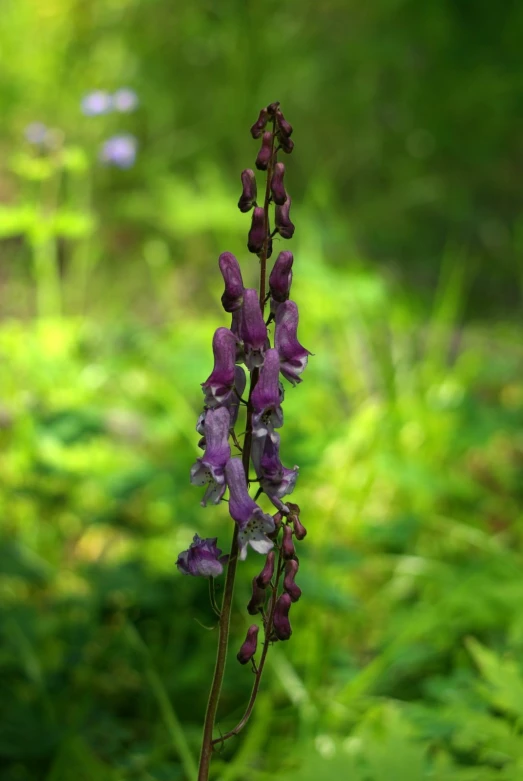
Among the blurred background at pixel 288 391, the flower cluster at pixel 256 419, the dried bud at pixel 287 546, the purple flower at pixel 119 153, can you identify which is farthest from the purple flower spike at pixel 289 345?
the purple flower at pixel 119 153

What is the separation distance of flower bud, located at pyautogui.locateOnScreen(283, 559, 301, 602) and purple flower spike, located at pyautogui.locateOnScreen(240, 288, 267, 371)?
11.3 inches

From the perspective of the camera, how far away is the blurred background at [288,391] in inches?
83.5

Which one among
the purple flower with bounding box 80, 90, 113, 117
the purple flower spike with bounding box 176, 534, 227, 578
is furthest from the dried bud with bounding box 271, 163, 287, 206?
the purple flower with bounding box 80, 90, 113, 117

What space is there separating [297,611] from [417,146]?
18.3ft

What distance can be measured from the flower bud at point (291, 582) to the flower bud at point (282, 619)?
0.5 inches

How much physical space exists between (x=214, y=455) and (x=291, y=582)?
21cm

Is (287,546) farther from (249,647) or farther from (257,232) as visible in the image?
(257,232)

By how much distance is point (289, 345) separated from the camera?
47.0 inches

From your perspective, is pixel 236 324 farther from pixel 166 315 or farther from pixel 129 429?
pixel 166 315

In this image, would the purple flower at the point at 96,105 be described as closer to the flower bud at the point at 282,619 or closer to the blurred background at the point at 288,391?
the blurred background at the point at 288,391

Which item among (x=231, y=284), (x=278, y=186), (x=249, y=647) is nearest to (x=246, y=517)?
(x=249, y=647)

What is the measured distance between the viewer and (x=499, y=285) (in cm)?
675

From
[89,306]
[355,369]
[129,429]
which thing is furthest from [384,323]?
[89,306]

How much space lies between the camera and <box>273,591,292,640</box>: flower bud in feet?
3.72
